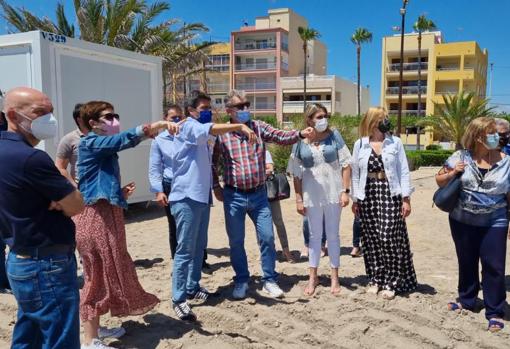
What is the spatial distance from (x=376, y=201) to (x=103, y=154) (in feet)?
8.25

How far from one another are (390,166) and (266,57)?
161 feet

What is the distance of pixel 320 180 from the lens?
4.26m

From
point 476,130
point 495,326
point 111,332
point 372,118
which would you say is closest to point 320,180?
point 372,118

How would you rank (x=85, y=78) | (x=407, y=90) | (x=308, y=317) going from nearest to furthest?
(x=308, y=317)
(x=85, y=78)
(x=407, y=90)

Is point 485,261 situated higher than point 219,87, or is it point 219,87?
point 219,87

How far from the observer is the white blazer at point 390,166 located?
13.8 feet

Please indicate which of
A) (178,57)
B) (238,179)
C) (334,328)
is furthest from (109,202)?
(178,57)

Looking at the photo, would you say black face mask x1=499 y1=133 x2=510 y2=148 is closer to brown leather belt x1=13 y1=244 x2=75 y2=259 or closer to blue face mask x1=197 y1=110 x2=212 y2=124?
blue face mask x1=197 y1=110 x2=212 y2=124

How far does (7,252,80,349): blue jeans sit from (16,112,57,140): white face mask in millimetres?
614

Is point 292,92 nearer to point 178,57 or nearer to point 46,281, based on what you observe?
point 178,57

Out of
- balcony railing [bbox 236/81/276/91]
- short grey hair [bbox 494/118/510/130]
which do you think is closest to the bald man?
short grey hair [bbox 494/118/510/130]

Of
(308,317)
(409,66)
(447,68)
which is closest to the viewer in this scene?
(308,317)

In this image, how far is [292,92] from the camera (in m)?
48.8

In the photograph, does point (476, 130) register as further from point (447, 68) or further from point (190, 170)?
point (447, 68)
